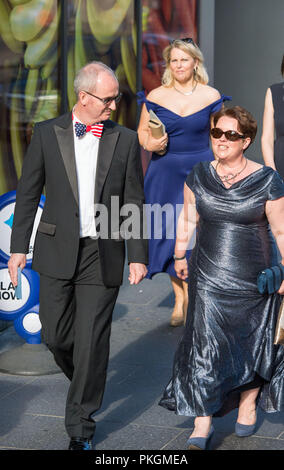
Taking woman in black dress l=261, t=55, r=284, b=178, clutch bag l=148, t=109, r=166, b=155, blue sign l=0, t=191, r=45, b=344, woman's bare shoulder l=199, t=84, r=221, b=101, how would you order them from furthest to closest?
woman's bare shoulder l=199, t=84, r=221, b=101 < clutch bag l=148, t=109, r=166, b=155 < woman in black dress l=261, t=55, r=284, b=178 < blue sign l=0, t=191, r=45, b=344

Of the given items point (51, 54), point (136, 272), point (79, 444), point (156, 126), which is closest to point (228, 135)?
point (136, 272)

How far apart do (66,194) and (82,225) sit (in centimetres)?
19

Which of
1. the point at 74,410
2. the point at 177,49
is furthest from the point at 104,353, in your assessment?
the point at 177,49

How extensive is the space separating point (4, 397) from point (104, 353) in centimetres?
110

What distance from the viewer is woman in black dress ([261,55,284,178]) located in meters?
6.97

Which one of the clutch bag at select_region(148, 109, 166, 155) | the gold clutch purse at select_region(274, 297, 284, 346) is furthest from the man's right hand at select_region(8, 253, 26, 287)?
the clutch bag at select_region(148, 109, 166, 155)

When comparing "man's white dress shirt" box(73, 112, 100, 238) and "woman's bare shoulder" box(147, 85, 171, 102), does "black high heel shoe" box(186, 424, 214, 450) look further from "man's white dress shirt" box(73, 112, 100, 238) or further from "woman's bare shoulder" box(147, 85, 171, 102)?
"woman's bare shoulder" box(147, 85, 171, 102)

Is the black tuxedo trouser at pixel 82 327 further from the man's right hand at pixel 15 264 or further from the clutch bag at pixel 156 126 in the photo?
the clutch bag at pixel 156 126

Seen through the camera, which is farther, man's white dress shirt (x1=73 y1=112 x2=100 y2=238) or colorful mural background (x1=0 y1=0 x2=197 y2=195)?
colorful mural background (x1=0 y1=0 x2=197 y2=195)

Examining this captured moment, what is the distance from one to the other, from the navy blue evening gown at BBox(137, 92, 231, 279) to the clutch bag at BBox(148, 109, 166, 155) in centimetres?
19

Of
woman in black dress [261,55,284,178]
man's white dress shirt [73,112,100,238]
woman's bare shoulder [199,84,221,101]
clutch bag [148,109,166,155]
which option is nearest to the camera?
man's white dress shirt [73,112,100,238]

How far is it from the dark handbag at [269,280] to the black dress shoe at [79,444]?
1228mm

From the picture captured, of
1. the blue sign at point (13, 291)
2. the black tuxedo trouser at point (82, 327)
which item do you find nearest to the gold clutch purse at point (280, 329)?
the black tuxedo trouser at point (82, 327)

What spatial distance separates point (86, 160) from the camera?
16.6 feet
